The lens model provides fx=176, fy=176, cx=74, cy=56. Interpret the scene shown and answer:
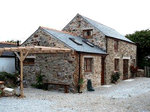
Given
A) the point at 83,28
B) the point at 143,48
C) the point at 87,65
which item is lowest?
the point at 87,65

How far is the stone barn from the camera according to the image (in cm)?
1148

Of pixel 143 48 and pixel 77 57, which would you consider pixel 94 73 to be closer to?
pixel 77 57

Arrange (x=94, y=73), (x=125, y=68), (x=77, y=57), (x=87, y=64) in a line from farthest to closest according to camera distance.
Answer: (x=125, y=68) → (x=94, y=73) → (x=87, y=64) → (x=77, y=57)

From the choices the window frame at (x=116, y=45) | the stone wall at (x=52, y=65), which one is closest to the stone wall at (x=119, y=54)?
the window frame at (x=116, y=45)

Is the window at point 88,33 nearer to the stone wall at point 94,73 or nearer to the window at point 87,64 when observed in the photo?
the stone wall at point 94,73

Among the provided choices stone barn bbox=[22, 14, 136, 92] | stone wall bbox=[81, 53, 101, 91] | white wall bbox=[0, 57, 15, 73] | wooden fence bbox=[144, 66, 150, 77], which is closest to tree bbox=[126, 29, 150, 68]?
wooden fence bbox=[144, 66, 150, 77]

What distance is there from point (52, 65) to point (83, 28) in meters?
5.69

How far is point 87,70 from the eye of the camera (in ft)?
41.5

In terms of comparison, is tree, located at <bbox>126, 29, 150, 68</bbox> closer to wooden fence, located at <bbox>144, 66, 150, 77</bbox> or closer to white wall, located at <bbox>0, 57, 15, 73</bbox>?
wooden fence, located at <bbox>144, 66, 150, 77</bbox>

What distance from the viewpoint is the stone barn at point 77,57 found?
11.5m

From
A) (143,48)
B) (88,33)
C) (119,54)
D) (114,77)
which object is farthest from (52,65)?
(143,48)

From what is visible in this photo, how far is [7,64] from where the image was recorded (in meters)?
14.9

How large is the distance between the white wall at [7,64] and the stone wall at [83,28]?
5903 millimetres

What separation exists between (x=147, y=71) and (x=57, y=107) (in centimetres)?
1632
